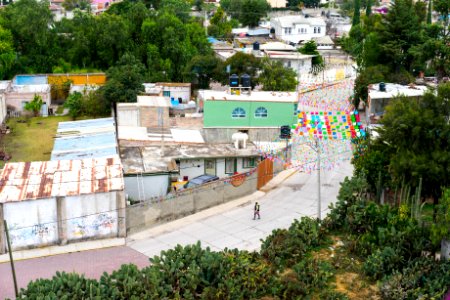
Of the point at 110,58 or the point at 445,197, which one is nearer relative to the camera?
the point at 445,197

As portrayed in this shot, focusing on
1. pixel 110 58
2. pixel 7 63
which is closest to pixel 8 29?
pixel 7 63

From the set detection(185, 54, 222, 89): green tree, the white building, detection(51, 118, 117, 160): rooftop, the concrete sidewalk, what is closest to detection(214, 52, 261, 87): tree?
detection(185, 54, 222, 89): green tree

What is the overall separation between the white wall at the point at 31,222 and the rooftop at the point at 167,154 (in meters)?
4.71

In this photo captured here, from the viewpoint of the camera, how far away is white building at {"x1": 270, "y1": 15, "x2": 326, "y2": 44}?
74562mm

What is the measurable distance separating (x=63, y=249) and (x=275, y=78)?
2322 cm

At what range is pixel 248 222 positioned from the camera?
2514cm

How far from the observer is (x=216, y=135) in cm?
3319

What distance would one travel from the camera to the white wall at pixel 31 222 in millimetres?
22156

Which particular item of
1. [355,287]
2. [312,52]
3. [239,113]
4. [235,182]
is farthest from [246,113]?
[312,52]

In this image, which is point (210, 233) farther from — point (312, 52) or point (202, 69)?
point (312, 52)

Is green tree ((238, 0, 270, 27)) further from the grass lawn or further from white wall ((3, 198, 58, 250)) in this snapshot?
white wall ((3, 198, 58, 250))

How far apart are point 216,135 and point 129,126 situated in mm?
5071

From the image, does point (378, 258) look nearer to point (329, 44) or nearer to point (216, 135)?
point (216, 135)

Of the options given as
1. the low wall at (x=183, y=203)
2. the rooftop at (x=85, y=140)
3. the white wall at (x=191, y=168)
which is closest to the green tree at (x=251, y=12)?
the rooftop at (x=85, y=140)
